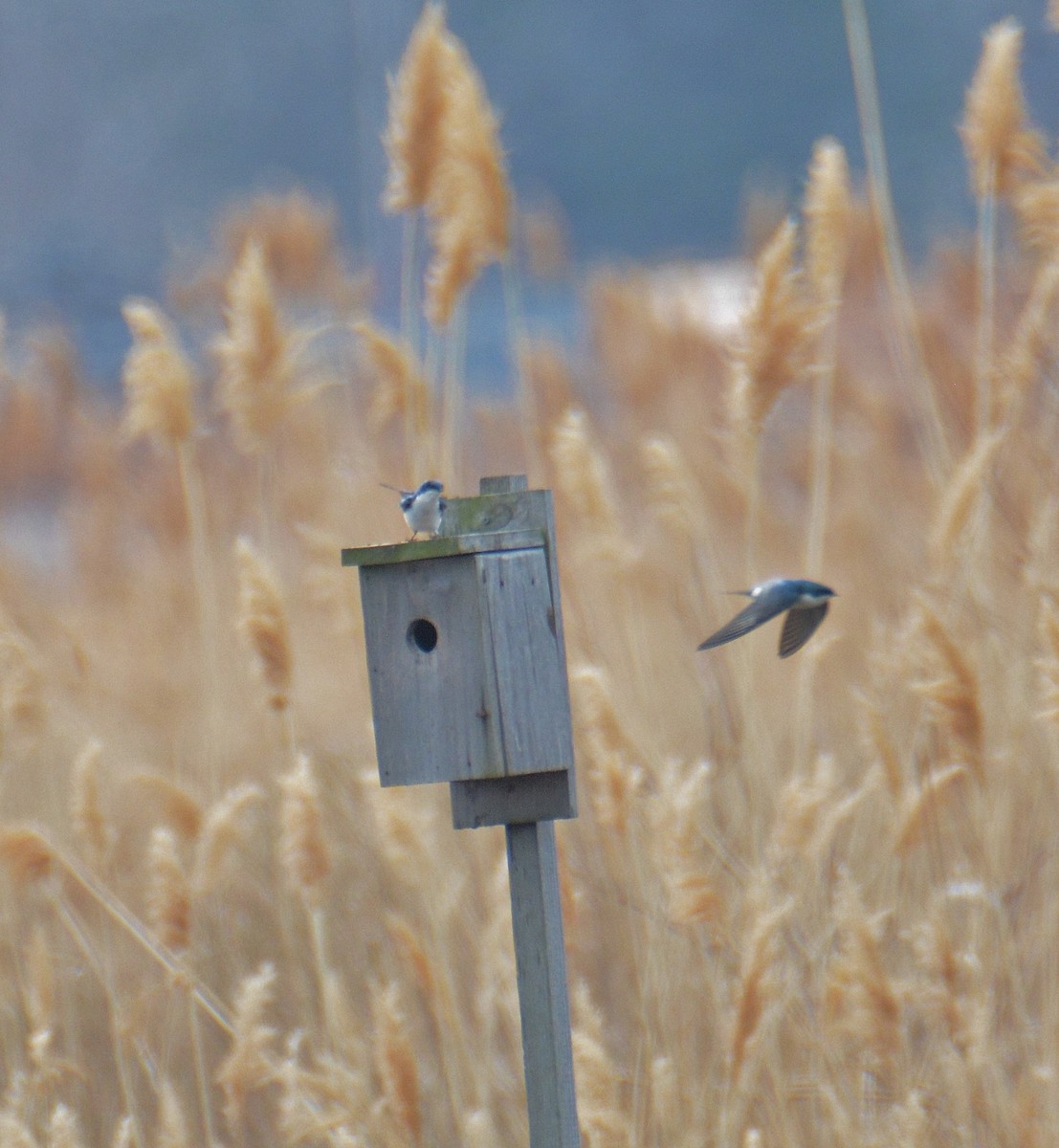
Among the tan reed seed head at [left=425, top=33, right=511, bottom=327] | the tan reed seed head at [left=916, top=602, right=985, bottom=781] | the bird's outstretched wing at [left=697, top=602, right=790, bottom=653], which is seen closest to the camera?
the bird's outstretched wing at [left=697, top=602, right=790, bottom=653]

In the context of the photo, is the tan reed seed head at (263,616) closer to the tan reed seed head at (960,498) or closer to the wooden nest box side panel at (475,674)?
the wooden nest box side panel at (475,674)

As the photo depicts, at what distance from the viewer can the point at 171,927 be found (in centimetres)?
185

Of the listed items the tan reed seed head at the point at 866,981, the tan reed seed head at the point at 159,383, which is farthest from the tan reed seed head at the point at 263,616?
the tan reed seed head at the point at 866,981

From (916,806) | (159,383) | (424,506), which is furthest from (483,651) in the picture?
(159,383)

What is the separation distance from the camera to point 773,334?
201 centimetres

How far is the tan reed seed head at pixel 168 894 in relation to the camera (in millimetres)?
1813

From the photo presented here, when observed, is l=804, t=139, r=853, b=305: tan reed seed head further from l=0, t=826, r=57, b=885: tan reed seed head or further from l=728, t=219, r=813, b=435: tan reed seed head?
l=0, t=826, r=57, b=885: tan reed seed head

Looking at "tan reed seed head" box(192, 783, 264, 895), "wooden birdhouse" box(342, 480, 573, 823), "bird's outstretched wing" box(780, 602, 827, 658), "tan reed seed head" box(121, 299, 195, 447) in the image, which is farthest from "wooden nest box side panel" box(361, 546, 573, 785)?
"tan reed seed head" box(121, 299, 195, 447)

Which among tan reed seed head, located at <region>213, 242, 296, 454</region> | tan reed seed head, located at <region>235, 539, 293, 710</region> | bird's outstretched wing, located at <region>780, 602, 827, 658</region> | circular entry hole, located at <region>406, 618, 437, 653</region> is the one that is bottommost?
bird's outstretched wing, located at <region>780, 602, 827, 658</region>

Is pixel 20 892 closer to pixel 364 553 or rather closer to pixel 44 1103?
pixel 44 1103

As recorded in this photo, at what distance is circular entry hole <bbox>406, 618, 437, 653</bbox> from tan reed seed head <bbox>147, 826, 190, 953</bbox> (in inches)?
20.1

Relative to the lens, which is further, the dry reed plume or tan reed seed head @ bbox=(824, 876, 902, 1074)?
the dry reed plume

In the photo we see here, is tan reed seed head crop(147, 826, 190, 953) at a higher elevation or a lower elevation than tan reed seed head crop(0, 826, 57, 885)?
lower

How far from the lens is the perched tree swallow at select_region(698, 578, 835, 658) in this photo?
1366 millimetres
